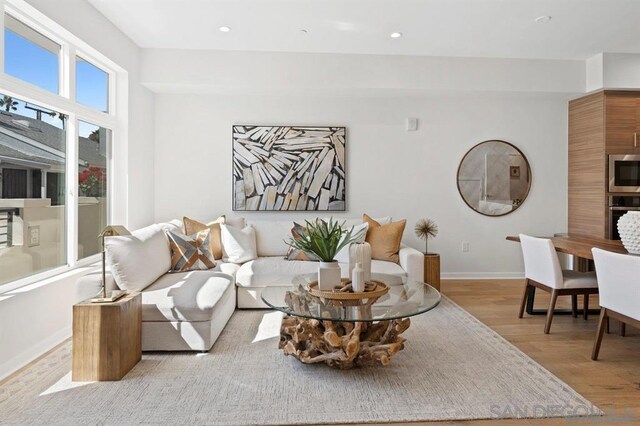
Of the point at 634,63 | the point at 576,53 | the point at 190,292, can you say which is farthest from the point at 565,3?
the point at 190,292

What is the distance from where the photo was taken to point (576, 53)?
4430 mm

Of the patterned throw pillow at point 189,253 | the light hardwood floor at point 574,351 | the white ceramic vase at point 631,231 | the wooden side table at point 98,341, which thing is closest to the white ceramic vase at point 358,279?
the light hardwood floor at point 574,351

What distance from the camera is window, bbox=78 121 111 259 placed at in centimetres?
348

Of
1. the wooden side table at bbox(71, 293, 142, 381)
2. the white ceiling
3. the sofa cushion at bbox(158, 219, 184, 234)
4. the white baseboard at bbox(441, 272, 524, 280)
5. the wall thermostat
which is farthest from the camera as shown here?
the white baseboard at bbox(441, 272, 524, 280)

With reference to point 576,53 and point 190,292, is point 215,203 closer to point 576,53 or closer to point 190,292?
point 190,292

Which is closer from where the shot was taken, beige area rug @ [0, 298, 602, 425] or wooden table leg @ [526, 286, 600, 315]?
beige area rug @ [0, 298, 602, 425]

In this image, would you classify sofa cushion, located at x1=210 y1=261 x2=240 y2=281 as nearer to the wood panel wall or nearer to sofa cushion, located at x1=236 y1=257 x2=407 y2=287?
sofa cushion, located at x1=236 y1=257 x2=407 y2=287

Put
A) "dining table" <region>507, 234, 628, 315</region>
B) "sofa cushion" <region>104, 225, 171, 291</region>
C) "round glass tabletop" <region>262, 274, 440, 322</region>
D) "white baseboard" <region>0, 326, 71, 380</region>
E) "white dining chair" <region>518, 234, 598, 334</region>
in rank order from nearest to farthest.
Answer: "round glass tabletop" <region>262, 274, 440, 322</region>
"white baseboard" <region>0, 326, 71, 380</region>
"sofa cushion" <region>104, 225, 171, 291</region>
"dining table" <region>507, 234, 628, 315</region>
"white dining chair" <region>518, 234, 598, 334</region>

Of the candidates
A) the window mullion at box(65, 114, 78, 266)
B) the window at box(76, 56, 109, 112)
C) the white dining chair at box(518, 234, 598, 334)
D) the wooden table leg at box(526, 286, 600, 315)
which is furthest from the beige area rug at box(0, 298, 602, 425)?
the window at box(76, 56, 109, 112)

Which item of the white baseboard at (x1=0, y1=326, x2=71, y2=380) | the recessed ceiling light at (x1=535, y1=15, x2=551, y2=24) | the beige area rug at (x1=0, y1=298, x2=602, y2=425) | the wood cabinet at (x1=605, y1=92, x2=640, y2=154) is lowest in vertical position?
the beige area rug at (x1=0, y1=298, x2=602, y2=425)

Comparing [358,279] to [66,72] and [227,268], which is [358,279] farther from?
[66,72]

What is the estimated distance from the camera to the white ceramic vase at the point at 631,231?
2715 millimetres

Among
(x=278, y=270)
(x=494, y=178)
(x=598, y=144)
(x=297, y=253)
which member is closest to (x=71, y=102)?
(x=278, y=270)

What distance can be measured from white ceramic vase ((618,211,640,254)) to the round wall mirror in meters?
2.25
